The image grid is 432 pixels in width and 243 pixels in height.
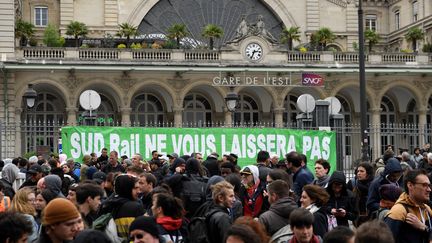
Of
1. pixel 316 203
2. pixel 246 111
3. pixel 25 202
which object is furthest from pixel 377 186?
pixel 246 111

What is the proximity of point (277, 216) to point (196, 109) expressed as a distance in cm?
3524

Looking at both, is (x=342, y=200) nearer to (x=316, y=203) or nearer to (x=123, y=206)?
(x=316, y=203)

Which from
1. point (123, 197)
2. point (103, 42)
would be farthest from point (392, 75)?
point (123, 197)

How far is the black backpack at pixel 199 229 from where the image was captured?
8.48 metres

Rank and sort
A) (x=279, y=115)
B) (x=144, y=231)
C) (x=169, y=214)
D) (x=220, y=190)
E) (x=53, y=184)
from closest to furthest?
(x=144, y=231), (x=169, y=214), (x=220, y=190), (x=53, y=184), (x=279, y=115)

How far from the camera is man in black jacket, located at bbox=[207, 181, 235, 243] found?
840cm

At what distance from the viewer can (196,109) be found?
43.8 meters

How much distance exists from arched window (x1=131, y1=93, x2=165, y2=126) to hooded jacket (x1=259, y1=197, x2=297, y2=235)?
34.4 metres

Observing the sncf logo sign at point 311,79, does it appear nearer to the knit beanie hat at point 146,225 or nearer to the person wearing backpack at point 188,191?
the person wearing backpack at point 188,191

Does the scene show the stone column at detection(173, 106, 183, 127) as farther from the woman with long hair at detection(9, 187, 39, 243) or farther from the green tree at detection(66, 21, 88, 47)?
the woman with long hair at detection(9, 187, 39, 243)

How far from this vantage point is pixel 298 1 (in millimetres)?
50656

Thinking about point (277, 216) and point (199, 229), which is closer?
point (199, 229)

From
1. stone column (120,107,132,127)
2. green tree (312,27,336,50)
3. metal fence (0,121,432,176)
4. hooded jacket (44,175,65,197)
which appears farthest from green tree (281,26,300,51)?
hooded jacket (44,175,65,197)

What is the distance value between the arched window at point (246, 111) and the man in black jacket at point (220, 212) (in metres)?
35.0
